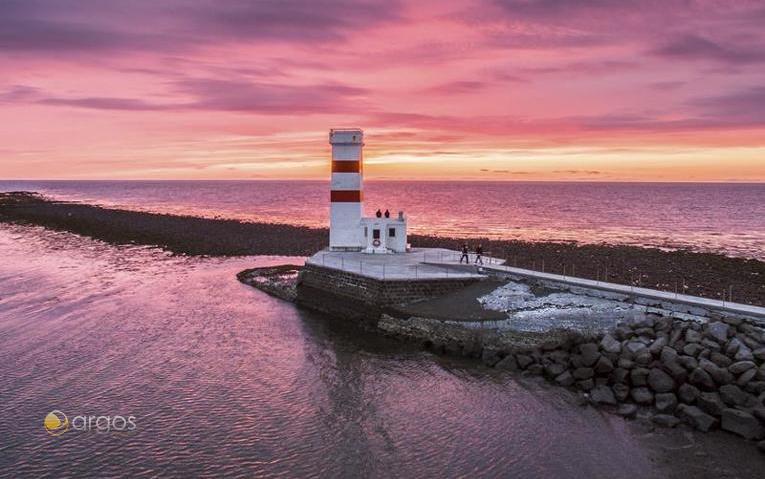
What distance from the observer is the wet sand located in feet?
101

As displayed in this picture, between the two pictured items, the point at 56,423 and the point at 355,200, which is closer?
the point at 56,423

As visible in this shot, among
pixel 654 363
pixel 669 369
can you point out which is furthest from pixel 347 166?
pixel 669 369

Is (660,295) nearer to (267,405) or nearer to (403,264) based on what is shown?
(403,264)

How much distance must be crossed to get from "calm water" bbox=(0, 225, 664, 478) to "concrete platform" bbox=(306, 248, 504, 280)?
9.55 ft

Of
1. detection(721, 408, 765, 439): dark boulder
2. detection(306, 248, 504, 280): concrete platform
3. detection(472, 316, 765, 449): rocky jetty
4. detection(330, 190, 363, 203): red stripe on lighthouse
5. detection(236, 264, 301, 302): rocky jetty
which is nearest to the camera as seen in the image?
detection(721, 408, 765, 439): dark boulder

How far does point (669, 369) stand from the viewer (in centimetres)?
1619

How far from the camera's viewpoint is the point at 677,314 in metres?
19.4

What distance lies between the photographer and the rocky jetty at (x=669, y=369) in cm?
1493

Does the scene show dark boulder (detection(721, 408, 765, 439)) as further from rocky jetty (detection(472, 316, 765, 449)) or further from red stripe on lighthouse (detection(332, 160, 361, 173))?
red stripe on lighthouse (detection(332, 160, 361, 173))

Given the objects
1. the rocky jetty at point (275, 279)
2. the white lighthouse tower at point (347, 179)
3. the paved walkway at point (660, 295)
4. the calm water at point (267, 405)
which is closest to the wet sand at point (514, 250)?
the paved walkway at point (660, 295)

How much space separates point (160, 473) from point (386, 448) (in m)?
5.08

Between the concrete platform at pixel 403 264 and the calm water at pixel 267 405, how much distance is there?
2.91 m

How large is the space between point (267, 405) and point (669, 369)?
11.1 metres

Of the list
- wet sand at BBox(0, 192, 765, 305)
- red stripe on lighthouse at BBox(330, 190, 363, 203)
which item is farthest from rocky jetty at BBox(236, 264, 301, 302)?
wet sand at BBox(0, 192, 765, 305)
